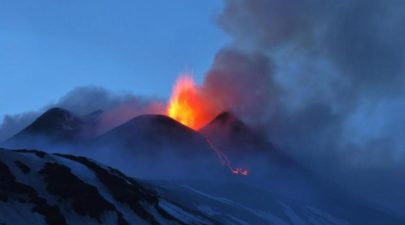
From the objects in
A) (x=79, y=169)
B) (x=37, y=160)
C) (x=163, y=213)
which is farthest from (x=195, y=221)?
(x=37, y=160)

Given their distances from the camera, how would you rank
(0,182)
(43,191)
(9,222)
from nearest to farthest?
(9,222) → (0,182) → (43,191)

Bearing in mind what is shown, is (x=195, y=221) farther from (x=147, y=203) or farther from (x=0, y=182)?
(x=0, y=182)

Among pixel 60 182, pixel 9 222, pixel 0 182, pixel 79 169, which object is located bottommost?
pixel 9 222

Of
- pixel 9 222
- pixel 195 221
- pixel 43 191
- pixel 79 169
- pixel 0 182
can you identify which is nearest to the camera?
pixel 9 222

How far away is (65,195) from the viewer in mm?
112062

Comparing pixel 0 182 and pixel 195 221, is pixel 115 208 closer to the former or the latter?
pixel 0 182

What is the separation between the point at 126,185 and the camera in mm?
136625

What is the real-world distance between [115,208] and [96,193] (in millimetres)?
4177

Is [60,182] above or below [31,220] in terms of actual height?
above

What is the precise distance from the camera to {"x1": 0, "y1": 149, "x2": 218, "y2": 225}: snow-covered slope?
101062mm

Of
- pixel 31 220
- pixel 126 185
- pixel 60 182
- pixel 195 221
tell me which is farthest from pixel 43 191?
pixel 195 221

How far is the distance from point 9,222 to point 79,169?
36662 mm

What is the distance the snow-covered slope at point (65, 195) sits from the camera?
101062 millimetres

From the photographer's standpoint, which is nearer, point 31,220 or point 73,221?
point 31,220
